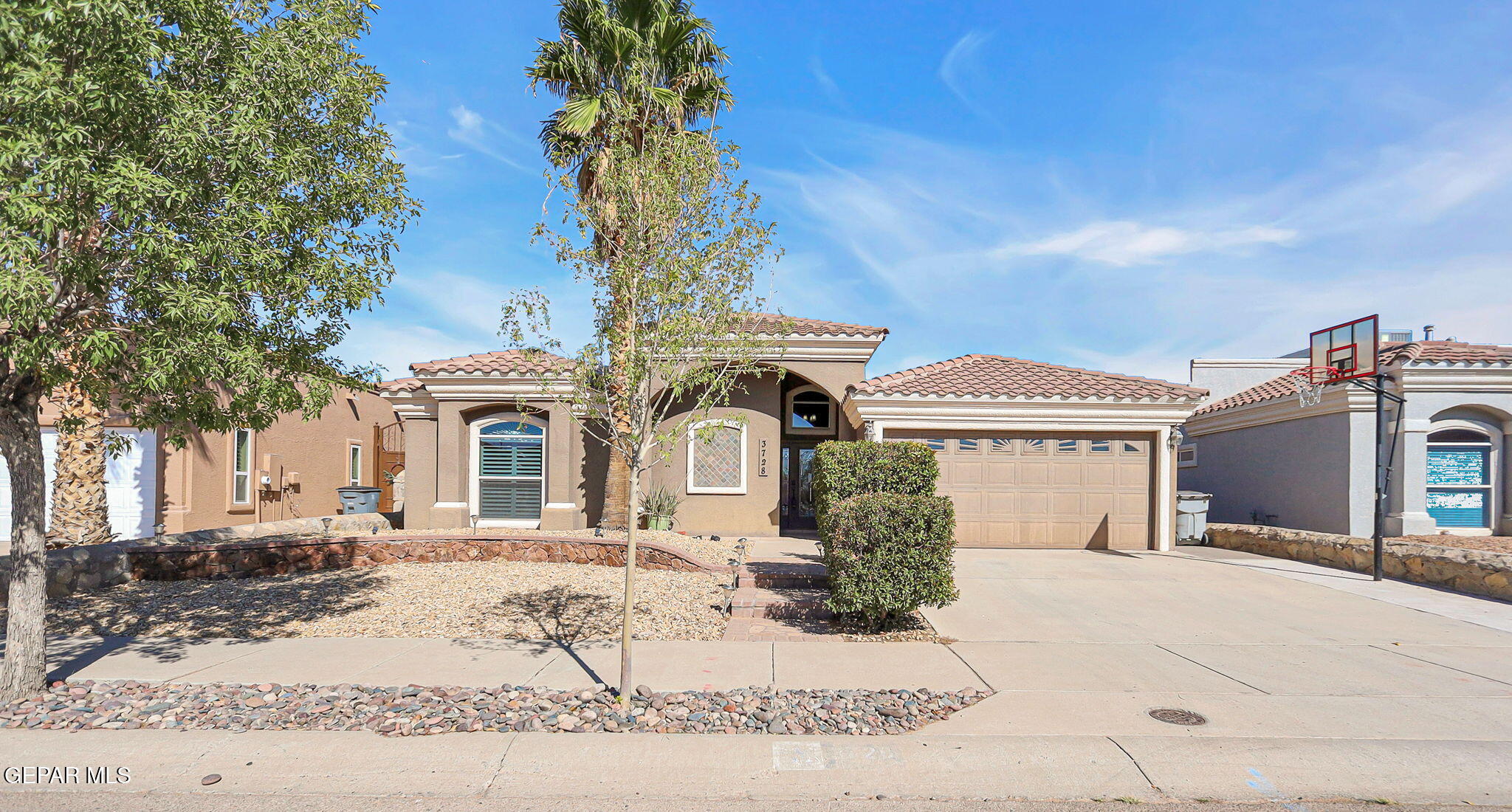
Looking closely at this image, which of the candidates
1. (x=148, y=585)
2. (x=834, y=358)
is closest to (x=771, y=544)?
(x=834, y=358)

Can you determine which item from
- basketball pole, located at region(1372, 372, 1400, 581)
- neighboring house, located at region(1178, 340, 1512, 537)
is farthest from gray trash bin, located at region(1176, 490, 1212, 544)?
basketball pole, located at region(1372, 372, 1400, 581)

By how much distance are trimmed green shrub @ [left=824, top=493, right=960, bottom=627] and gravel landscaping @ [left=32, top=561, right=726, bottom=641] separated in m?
1.57

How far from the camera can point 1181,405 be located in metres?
14.3

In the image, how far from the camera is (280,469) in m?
18.2

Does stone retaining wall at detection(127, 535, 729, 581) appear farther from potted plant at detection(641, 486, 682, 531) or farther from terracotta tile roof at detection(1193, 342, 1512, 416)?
terracotta tile roof at detection(1193, 342, 1512, 416)

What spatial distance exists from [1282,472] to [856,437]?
9.75 metres

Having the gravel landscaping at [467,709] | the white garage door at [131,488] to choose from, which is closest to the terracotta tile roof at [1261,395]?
the gravel landscaping at [467,709]

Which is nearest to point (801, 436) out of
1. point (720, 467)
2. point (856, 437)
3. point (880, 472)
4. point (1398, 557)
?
point (856, 437)

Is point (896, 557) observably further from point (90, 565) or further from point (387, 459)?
point (387, 459)

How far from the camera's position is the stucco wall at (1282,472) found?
15.2 metres

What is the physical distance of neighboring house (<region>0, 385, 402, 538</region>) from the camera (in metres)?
14.9

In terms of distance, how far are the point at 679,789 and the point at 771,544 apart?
31.6 feet

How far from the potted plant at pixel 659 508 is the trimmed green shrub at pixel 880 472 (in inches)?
207

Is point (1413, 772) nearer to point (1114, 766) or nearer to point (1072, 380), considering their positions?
point (1114, 766)
